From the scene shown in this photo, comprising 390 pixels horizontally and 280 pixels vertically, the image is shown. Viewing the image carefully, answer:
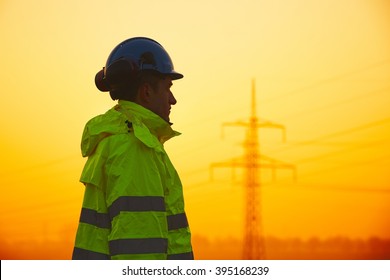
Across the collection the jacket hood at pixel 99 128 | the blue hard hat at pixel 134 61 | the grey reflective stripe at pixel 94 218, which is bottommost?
the grey reflective stripe at pixel 94 218

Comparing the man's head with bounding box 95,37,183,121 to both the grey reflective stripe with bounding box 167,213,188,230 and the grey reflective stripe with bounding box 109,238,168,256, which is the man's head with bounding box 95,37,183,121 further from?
the grey reflective stripe with bounding box 109,238,168,256

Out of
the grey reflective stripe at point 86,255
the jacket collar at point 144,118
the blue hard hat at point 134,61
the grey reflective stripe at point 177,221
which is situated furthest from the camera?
the blue hard hat at point 134,61

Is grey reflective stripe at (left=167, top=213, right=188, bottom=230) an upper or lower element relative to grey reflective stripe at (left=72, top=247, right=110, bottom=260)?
upper

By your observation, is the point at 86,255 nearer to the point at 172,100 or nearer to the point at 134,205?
the point at 134,205

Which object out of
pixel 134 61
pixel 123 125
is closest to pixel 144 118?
pixel 123 125

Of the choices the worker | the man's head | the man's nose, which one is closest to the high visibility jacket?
the worker

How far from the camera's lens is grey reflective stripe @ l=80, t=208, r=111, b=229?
16.6 feet

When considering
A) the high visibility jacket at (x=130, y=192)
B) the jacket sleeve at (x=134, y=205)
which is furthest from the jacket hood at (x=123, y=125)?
the jacket sleeve at (x=134, y=205)

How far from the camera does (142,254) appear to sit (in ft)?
16.0

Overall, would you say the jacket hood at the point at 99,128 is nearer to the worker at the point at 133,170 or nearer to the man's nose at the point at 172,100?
the worker at the point at 133,170

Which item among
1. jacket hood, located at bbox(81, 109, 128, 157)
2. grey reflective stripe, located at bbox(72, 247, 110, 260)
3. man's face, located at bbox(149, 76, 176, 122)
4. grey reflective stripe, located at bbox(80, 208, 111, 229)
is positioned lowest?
grey reflective stripe, located at bbox(72, 247, 110, 260)

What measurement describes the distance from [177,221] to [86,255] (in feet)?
2.09

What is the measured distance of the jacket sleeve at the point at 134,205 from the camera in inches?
191
